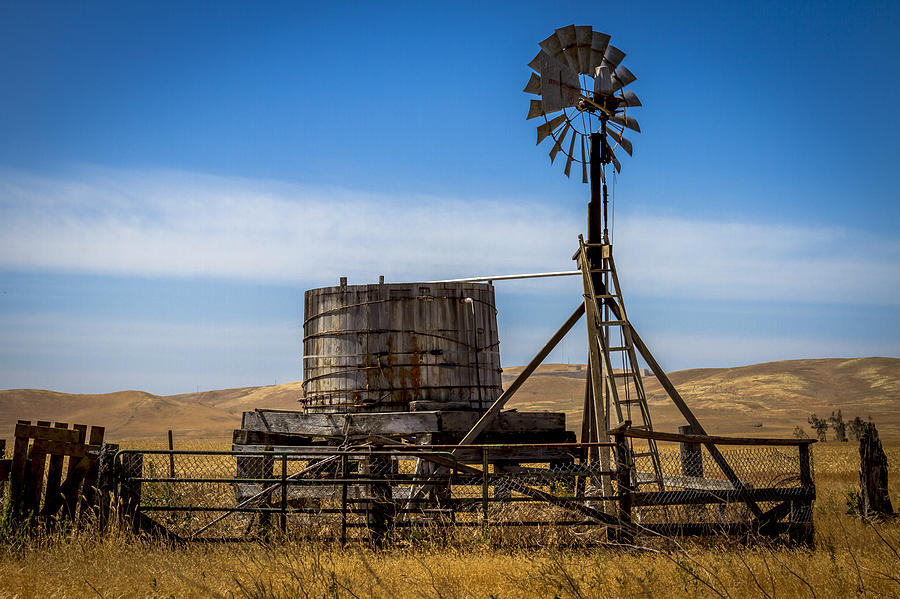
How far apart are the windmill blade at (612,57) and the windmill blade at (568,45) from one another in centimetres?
54

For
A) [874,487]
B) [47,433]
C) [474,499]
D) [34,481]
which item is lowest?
[874,487]

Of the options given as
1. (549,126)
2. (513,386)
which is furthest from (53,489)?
(549,126)

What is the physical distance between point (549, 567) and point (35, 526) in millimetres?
6519

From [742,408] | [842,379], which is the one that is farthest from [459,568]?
[842,379]

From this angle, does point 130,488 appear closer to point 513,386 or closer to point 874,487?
point 513,386

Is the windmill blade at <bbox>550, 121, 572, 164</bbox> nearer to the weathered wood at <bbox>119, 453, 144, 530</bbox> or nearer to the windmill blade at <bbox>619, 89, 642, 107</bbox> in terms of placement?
the windmill blade at <bbox>619, 89, 642, 107</bbox>

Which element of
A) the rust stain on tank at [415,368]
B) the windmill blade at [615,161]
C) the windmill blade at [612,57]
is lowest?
the rust stain on tank at [415,368]

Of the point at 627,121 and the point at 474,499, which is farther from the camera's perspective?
the point at 627,121

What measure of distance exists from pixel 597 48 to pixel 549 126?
1.54m

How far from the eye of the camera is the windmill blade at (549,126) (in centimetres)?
1370

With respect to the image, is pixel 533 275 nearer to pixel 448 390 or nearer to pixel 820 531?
pixel 448 390

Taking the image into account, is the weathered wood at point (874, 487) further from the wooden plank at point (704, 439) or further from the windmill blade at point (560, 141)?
the windmill blade at point (560, 141)

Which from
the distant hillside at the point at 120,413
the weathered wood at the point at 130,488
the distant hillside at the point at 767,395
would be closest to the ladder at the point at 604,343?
the weathered wood at the point at 130,488

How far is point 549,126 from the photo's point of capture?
1375 centimetres
